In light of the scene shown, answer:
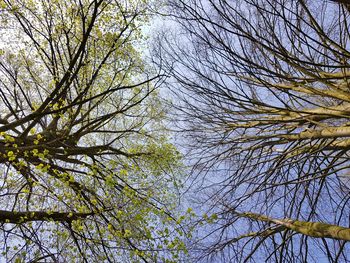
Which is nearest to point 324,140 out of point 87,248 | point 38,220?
point 87,248

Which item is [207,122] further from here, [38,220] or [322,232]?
[38,220]

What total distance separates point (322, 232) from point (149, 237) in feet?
7.12

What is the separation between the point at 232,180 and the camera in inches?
217

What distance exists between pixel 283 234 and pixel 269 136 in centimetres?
168

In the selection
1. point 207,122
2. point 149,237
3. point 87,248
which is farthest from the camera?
point 207,122

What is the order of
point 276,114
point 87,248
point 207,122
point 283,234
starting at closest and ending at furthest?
point 87,248 → point 283,234 → point 276,114 → point 207,122

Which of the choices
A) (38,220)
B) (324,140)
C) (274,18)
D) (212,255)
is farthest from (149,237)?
(274,18)

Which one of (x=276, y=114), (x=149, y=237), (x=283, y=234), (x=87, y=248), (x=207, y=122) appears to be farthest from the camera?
(x=207, y=122)

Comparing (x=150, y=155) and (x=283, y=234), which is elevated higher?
(x=150, y=155)

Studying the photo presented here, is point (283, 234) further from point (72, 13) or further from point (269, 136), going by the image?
point (72, 13)

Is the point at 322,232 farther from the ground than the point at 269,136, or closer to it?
closer to it

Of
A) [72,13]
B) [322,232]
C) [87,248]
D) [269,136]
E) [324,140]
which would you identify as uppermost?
[72,13]

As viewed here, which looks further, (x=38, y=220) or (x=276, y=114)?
(x=276, y=114)

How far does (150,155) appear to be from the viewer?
6184mm
